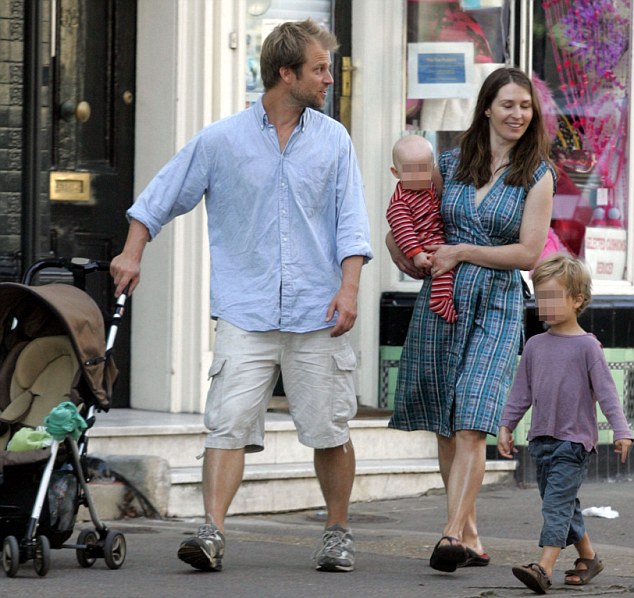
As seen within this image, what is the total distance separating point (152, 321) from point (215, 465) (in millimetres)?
2977

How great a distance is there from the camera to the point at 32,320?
6047mm

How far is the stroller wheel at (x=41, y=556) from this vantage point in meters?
5.47

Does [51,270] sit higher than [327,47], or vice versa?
[327,47]

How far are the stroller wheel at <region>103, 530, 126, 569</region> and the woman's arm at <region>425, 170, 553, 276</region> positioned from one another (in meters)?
1.56

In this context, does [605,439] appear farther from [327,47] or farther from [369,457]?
[327,47]

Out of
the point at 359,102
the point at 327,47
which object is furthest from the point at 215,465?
the point at 359,102

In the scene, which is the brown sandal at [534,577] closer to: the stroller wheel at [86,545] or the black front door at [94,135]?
the stroller wheel at [86,545]

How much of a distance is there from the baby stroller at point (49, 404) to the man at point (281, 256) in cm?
36

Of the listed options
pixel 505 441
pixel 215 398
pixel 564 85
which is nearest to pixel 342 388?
pixel 215 398

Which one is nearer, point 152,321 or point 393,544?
point 393,544

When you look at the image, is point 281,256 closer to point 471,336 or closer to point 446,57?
point 471,336

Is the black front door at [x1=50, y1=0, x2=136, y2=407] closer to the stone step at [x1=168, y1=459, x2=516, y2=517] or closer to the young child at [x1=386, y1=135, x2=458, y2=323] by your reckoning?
the stone step at [x1=168, y1=459, x2=516, y2=517]

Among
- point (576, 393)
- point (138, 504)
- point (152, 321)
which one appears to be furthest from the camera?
point (152, 321)

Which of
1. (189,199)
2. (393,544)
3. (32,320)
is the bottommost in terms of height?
(393,544)
